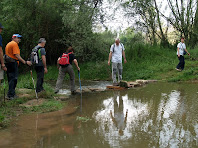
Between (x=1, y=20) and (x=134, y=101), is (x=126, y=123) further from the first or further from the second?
(x=1, y=20)

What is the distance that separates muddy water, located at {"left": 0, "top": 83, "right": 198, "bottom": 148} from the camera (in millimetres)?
3436

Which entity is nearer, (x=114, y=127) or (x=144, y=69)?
(x=114, y=127)

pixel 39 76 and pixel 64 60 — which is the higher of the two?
pixel 64 60

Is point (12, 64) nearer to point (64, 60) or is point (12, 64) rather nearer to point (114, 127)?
point (64, 60)

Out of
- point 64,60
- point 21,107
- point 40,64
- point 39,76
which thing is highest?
point 64,60

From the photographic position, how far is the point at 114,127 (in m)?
4.18

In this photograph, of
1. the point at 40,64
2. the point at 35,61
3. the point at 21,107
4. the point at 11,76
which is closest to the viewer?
the point at 21,107

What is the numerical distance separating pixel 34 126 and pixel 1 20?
1284cm

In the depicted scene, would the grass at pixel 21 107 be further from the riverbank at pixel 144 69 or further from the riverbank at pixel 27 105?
the riverbank at pixel 144 69

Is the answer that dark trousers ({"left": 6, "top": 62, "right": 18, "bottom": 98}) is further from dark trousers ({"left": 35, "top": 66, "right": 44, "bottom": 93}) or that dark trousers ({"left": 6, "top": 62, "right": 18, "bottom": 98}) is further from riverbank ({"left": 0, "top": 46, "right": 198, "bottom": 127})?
dark trousers ({"left": 35, "top": 66, "right": 44, "bottom": 93})

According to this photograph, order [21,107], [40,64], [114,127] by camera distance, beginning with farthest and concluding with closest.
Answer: [40,64]
[21,107]
[114,127]

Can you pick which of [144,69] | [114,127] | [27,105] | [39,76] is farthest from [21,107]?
[144,69]

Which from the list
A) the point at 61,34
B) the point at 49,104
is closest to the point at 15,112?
the point at 49,104

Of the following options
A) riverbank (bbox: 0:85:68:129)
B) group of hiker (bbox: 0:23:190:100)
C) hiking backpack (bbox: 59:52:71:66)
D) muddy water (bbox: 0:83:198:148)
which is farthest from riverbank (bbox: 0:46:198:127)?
muddy water (bbox: 0:83:198:148)
